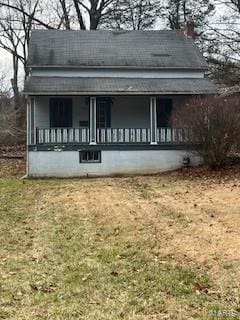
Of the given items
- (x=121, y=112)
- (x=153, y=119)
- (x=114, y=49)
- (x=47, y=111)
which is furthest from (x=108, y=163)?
(x=114, y=49)

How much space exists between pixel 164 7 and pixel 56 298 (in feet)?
128

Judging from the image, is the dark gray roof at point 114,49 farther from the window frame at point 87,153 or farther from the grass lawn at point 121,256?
the grass lawn at point 121,256

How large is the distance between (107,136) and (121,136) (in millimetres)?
601

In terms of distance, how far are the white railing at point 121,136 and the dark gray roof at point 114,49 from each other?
12.7 ft

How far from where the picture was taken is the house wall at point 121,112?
2434cm

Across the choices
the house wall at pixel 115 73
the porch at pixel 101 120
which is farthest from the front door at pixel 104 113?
the house wall at pixel 115 73

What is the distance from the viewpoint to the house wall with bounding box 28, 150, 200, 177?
2170cm

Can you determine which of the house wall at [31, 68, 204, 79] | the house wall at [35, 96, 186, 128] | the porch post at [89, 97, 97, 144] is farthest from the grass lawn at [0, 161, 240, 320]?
the house wall at [31, 68, 204, 79]

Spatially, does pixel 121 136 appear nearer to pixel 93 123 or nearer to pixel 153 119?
pixel 93 123

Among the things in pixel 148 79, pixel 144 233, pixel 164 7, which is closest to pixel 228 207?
pixel 144 233

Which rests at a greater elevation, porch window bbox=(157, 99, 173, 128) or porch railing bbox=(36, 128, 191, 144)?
porch window bbox=(157, 99, 173, 128)

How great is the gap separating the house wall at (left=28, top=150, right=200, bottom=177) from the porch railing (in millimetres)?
502

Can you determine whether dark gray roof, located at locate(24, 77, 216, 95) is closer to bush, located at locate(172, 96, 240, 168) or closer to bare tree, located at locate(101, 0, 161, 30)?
bush, located at locate(172, 96, 240, 168)

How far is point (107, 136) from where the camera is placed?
22359mm
